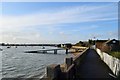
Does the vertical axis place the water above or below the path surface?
below

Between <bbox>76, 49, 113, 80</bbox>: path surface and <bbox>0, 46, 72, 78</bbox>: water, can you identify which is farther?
<bbox>0, 46, 72, 78</bbox>: water

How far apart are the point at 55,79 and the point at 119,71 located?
304 inches

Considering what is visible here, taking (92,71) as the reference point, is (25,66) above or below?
below

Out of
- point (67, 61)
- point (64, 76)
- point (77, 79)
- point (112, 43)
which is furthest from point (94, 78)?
point (112, 43)

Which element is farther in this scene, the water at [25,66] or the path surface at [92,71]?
the water at [25,66]

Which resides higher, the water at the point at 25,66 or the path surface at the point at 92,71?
the path surface at the point at 92,71

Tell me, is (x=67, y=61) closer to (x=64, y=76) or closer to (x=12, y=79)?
(x=64, y=76)

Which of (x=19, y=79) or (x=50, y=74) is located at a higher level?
(x=50, y=74)

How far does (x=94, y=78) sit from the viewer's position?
49.8 feet

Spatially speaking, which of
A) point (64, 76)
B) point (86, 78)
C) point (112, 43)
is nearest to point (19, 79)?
point (86, 78)

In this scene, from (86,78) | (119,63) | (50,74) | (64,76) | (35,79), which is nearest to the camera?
(50,74)

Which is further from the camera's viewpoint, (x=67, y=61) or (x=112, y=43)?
(x=112, y=43)

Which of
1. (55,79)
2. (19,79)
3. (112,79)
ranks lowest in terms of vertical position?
(19,79)

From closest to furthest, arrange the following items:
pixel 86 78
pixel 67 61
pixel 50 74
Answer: pixel 50 74 → pixel 67 61 → pixel 86 78
